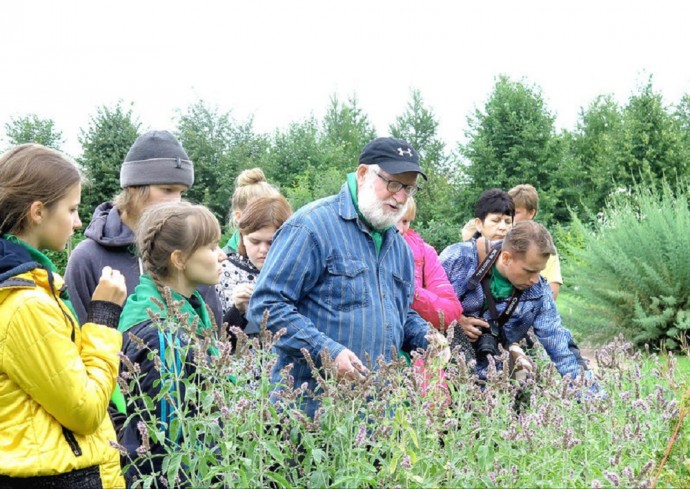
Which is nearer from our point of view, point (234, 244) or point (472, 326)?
point (472, 326)

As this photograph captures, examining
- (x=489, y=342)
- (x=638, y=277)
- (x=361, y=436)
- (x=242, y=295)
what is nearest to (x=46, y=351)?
(x=361, y=436)

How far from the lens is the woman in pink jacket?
14.6 feet

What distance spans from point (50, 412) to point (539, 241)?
2674 mm

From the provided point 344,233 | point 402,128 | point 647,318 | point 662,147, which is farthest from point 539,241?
point 402,128

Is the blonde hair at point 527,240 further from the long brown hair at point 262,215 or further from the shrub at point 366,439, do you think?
the shrub at point 366,439

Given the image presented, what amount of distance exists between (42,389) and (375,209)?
5.49 feet

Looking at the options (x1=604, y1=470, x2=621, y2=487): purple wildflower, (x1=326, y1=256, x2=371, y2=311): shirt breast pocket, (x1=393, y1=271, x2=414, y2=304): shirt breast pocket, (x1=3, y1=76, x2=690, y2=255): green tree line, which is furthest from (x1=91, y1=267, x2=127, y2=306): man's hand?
(x1=3, y1=76, x2=690, y2=255): green tree line

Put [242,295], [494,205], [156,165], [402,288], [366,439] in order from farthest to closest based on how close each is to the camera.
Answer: [494,205], [242,295], [156,165], [402,288], [366,439]

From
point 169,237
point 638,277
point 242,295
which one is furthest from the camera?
point 638,277

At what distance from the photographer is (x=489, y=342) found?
4344mm

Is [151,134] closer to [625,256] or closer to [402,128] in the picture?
[625,256]

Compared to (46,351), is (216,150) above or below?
below

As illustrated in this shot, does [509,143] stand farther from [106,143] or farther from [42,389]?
[42,389]

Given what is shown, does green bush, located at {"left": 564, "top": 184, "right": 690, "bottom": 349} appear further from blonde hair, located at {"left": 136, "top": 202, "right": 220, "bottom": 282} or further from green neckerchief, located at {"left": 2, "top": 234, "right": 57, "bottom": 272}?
green neckerchief, located at {"left": 2, "top": 234, "right": 57, "bottom": 272}
